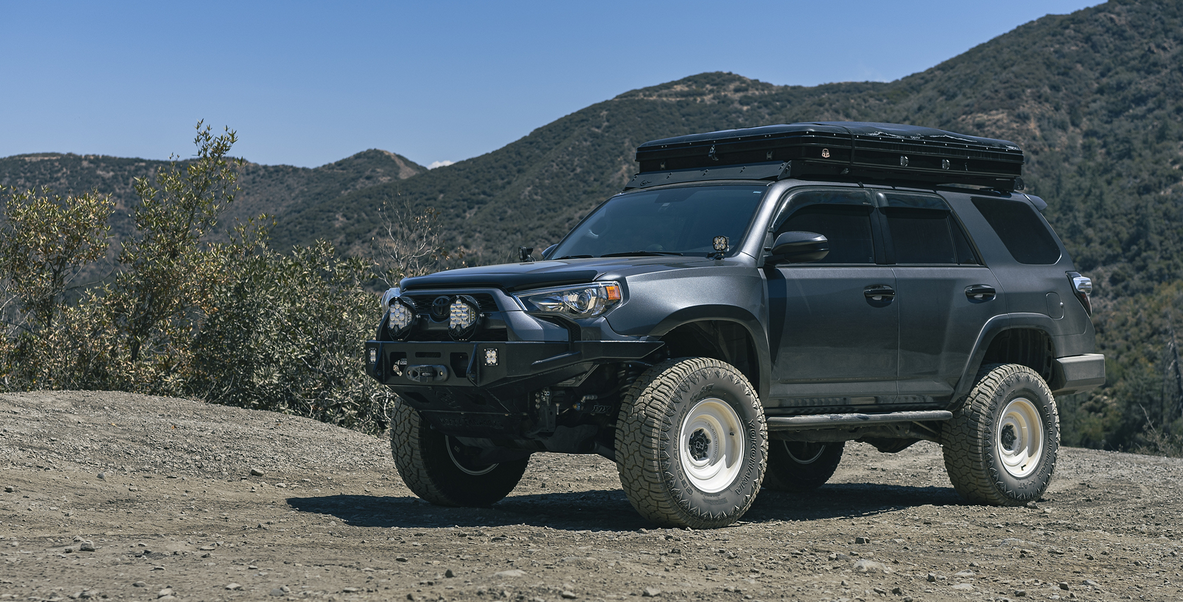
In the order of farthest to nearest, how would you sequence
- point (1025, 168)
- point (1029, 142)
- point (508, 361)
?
point (1029, 142)
point (1025, 168)
point (508, 361)

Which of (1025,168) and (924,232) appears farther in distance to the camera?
(1025,168)

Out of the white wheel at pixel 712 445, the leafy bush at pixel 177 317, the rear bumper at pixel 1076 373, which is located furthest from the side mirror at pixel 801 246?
the leafy bush at pixel 177 317

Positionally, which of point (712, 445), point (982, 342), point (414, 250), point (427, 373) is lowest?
point (712, 445)

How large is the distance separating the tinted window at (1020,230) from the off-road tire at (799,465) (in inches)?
81.5

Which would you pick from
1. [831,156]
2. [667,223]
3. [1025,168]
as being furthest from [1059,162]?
[667,223]

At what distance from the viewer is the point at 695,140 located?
778 centimetres

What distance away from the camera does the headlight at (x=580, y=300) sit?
5.90m

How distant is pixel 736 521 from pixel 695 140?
275cm

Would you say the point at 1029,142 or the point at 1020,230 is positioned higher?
the point at 1029,142

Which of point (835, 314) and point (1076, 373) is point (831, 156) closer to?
point (835, 314)

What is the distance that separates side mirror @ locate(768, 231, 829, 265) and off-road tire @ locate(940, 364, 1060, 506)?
2069 mm

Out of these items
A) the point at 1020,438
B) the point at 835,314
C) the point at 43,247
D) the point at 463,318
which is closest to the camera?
the point at 463,318

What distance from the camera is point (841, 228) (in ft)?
23.8

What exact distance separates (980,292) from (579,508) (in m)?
3.17
